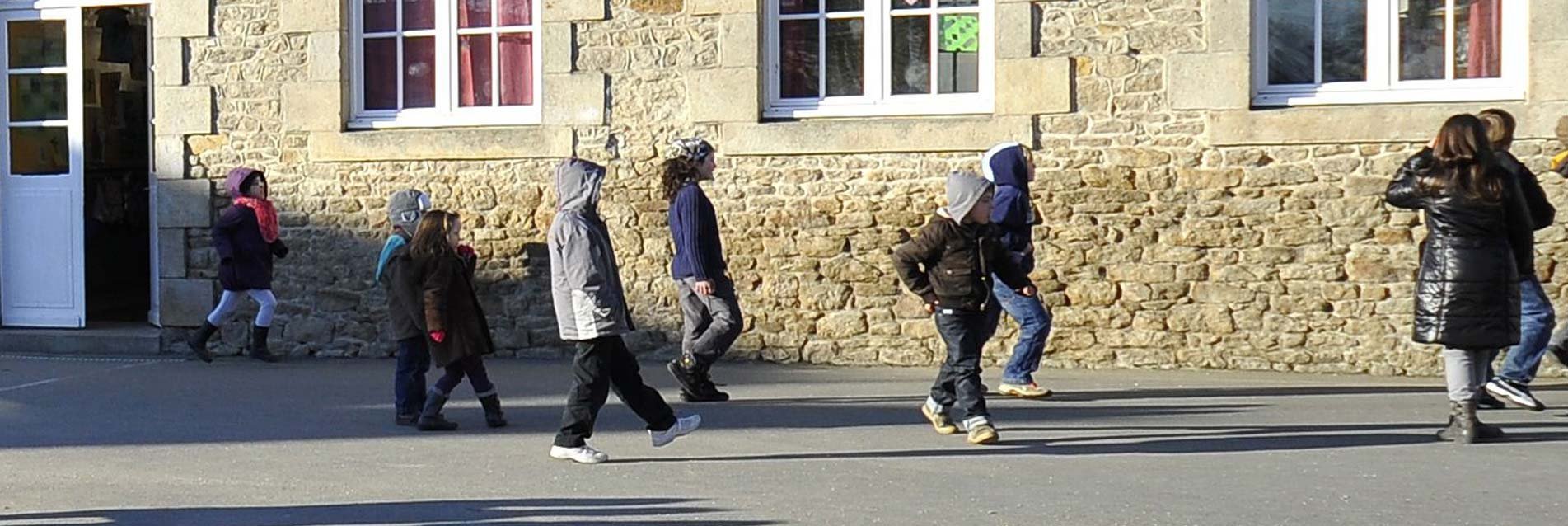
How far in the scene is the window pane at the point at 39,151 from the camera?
47.9 feet

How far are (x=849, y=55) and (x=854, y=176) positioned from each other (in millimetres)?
817

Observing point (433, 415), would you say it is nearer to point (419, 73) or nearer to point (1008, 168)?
point (1008, 168)

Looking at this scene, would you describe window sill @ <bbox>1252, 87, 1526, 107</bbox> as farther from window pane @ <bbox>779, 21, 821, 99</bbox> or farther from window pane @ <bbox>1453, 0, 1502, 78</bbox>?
window pane @ <bbox>779, 21, 821, 99</bbox>

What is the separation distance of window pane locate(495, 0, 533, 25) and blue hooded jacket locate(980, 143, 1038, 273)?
13.6ft

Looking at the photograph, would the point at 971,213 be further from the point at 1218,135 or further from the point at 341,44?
the point at 341,44

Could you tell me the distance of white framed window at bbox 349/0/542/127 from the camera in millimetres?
13625

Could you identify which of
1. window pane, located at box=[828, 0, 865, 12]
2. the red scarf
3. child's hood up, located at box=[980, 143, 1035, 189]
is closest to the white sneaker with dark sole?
child's hood up, located at box=[980, 143, 1035, 189]

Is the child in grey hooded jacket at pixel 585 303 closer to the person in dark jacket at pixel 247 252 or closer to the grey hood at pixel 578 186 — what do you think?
the grey hood at pixel 578 186

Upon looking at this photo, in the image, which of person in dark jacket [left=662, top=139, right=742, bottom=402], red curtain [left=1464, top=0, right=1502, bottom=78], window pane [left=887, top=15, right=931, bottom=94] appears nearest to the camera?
person in dark jacket [left=662, top=139, right=742, bottom=402]

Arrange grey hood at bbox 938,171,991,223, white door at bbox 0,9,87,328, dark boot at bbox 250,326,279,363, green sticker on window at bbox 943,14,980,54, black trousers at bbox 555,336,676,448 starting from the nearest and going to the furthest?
black trousers at bbox 555,336,676,448 → grey hood at bbox 938,171,991,223 → green sticker on window at bbox 943,14,980,54 → dark boot at bbox 250,326,279,363 → white door at bbox 0,9,87,328

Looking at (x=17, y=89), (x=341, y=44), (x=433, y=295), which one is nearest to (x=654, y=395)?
(x=433, y=295)

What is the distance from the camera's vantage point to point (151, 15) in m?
14.1

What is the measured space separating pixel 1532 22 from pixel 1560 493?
4453 millimetres

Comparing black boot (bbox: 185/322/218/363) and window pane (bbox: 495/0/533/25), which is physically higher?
window pane (bbox: 495/0/533/25)
